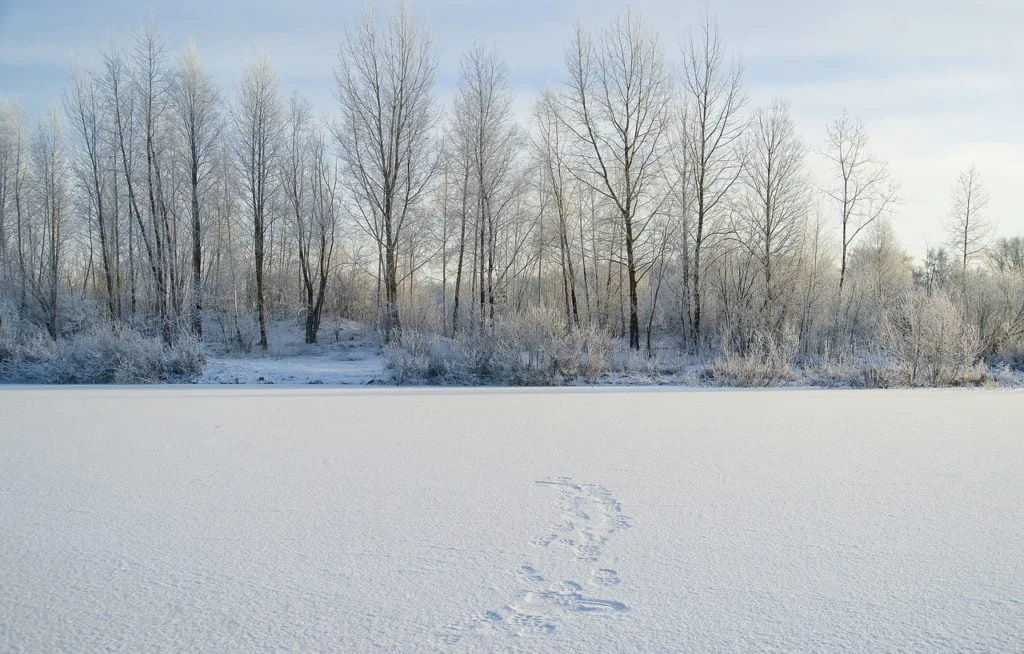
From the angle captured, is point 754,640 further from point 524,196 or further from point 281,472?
point 524,196

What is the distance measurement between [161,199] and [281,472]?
21174 mm

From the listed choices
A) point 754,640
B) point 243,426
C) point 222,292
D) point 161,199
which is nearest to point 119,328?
point 161,199

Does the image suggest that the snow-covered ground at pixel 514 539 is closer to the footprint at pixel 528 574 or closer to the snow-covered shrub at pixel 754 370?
the footprint at pixel 528 574

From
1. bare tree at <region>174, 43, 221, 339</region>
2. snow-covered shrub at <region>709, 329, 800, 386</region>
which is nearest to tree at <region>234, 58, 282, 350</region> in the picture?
bare tree at <region>174, 43, 221, 339</region>

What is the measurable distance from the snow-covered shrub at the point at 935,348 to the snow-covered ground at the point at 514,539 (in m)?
7.40

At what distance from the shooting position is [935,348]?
44.4 ft

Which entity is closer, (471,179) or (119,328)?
(119,328)

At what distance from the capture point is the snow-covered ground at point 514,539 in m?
2.49

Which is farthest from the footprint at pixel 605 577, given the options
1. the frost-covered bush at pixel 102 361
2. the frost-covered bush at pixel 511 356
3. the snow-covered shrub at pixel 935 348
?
the frost-covered bush at pixel 102 361

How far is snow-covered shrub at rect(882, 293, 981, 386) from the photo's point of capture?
13.5 meters

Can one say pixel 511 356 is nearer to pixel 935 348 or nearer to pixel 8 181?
pixel 935 348

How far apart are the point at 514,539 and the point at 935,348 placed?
43.8ft

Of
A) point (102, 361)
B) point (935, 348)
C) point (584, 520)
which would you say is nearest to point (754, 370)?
point (935, 348)

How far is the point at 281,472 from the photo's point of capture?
5.12 metres
